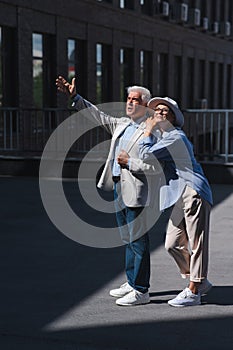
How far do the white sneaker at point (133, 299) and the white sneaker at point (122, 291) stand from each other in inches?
6.3

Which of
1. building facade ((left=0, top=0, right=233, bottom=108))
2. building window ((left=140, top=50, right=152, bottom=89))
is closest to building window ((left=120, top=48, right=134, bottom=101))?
building facade ((left=0, top=0, right=233, bottom=108))

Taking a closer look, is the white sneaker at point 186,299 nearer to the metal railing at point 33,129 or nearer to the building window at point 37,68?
the metal railing at point 33,129

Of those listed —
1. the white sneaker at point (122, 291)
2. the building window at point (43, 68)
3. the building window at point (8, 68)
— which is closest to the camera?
the white sneaker at point (122, 291)

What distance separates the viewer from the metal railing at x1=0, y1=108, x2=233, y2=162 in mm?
14109

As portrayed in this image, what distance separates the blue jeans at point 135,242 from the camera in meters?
6.00

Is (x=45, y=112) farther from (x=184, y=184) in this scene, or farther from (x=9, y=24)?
(x=184, y=184)

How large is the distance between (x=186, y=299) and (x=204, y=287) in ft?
0.82

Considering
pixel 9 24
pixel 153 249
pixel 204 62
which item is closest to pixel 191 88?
pixel 204 62

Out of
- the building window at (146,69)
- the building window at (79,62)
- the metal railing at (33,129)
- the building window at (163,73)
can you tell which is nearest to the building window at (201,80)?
the building window at (163,73)

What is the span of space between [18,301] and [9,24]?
1177cm

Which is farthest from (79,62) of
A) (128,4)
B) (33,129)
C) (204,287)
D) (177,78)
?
(204,287)

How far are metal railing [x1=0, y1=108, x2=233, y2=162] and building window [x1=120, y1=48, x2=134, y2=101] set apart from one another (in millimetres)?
9252

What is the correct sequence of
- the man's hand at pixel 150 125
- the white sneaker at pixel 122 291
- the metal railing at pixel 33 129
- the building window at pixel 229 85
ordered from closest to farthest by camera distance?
the man's hand at pixel 150 125, the white sneaker at pixel 122 291, the metal railing at pixel 33 129, the building window at pixel 229 85

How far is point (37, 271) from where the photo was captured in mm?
7387
